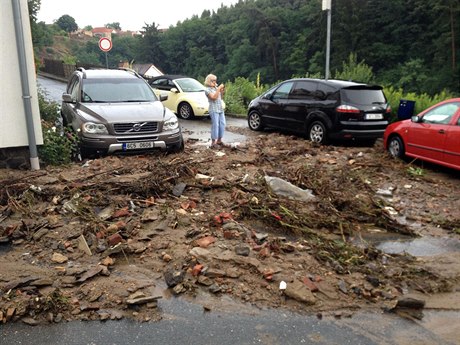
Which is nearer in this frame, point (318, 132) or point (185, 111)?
point (318, 132)

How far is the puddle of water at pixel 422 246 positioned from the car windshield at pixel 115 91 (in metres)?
6.62

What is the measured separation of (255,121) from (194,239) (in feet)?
31.7

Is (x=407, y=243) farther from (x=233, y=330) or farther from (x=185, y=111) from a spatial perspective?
(x=185, y=111)

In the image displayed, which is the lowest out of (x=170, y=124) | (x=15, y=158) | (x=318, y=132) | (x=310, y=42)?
(x=318, y=132)

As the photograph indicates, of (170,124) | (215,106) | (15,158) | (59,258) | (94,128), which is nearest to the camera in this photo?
(59,258)

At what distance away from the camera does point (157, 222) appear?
566 centimetres

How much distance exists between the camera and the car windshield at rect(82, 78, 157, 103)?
1005 centimetres

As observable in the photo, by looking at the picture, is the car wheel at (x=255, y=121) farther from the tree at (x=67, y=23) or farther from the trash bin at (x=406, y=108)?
the tree at (x=67, y=23)

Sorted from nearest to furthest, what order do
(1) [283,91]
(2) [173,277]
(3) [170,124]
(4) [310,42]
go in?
1. (2) [173,277]
2. (3) [170,124]
3. (1) [283,91]
4. (4) [310,42]

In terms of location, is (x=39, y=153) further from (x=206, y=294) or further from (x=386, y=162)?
(x=386, y=162)

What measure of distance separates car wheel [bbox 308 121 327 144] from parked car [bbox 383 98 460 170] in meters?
1.89

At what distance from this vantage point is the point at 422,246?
5867 mm

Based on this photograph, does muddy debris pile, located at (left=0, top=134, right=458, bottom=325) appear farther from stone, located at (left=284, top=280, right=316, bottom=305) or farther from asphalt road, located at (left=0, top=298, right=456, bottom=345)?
asphalt road, located at (left=0, top=298, right=456, bottom=345)

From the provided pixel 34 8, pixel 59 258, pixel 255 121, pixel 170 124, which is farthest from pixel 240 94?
pixel 59 258
